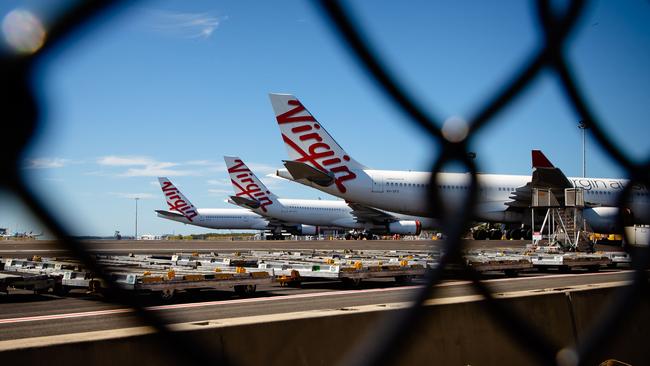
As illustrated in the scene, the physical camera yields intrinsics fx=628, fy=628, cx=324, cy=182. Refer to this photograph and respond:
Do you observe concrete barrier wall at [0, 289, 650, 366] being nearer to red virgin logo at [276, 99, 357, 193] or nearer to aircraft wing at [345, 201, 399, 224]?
red virgin logo at [276, 99, 357, 193]

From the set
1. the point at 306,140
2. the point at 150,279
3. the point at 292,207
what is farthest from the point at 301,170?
the point at 292,207

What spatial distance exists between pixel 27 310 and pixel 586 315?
24.3ft

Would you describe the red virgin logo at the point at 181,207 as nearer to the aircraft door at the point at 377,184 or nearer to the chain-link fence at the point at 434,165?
the aircraft door at the point at 377,184

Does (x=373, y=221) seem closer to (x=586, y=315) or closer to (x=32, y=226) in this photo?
(x=586, y=315)

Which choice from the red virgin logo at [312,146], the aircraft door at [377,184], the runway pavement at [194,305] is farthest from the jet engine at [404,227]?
the runway pavement at [194,305]

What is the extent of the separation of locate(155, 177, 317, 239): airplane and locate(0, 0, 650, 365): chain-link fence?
51458mm

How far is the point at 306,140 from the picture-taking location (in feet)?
52.0

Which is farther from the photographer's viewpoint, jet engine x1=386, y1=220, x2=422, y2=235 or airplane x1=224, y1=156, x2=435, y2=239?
airplane x1=224, y1=156, x2=435, y2=239

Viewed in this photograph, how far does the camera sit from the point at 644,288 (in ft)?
6.60

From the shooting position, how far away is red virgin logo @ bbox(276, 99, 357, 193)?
46.4 ft

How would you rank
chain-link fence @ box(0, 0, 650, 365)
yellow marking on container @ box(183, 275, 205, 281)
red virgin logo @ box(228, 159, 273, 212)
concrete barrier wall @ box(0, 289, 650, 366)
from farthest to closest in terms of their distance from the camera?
red virgin logo @ box(228, 159, 273, 212), yellow marking on container @ box(183, 275, 205, 281), concrete barrier wall @ box(0, 289, 650, 366), chain-link fence @ box(0, 0, 650, 365)

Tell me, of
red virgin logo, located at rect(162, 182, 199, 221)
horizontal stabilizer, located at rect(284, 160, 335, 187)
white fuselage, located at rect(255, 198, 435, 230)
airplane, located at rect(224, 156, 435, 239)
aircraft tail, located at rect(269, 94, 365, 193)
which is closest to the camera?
horizontal stabilizer, located at rect(284, 160, 335, 187)

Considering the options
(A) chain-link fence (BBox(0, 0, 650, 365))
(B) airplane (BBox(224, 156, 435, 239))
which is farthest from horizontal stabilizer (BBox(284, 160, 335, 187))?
(B) airplane (BBox(224, 156, 435, 239))

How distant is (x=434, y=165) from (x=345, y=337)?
1.81 m
